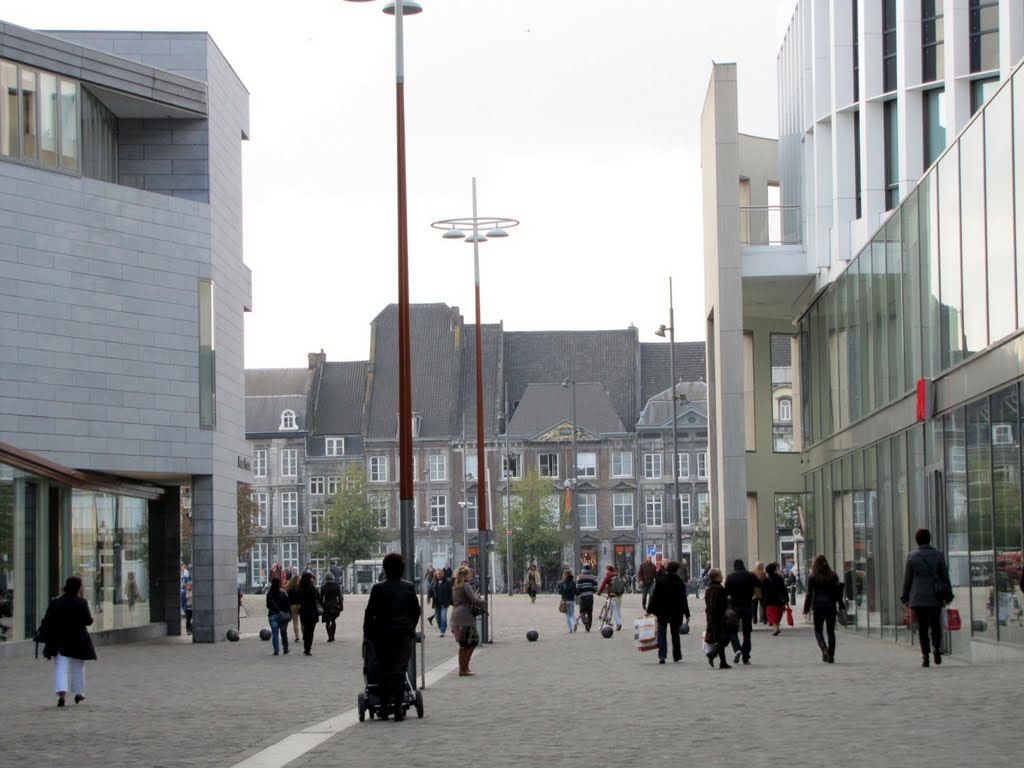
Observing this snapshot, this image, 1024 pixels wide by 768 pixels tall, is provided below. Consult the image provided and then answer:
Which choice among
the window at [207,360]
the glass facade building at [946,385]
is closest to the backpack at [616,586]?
the glass facade building at [946,385]

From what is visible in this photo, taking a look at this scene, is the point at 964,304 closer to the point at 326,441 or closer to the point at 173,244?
the point at 173,244

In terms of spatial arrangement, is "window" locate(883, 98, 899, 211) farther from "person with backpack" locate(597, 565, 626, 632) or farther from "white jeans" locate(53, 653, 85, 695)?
"white jeans" locate(53, 653, 85, 695)

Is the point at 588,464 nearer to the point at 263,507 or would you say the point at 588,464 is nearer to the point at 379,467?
the point at 379,467

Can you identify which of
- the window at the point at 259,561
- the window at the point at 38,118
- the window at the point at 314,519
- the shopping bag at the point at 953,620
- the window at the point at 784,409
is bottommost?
the window at the point at 259,561

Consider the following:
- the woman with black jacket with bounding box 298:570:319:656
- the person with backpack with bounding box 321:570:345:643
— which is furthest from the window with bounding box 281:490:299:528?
the woman with black jacket with bounding box 298:570:319:656

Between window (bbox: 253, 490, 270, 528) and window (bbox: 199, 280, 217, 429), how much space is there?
8398 centimetres

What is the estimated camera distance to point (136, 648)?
38.8m

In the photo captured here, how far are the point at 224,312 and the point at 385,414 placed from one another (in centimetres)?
8002

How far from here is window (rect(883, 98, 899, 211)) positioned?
40.4 meters

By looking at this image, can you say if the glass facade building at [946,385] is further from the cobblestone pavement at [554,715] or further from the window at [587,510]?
the window at [587,510]

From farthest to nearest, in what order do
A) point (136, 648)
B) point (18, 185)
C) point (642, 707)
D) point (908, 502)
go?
point (136, 648) < point (18, 185) < point (908, 502) < point (642, 707)

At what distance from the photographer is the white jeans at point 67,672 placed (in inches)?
785

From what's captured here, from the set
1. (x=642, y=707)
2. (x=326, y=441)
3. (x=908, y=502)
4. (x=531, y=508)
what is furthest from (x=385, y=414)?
(x=642, y=707)

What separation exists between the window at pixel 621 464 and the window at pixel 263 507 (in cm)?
2497
